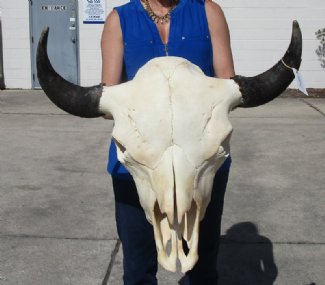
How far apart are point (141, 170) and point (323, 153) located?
642cm

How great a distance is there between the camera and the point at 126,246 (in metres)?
3.13

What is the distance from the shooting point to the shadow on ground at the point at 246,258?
4.55 meters

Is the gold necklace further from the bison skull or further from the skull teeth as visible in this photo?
the skull teeth

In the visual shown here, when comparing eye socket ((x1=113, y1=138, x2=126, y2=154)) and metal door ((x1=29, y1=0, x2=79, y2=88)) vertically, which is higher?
eye socket ((x1=113, y1=138, x2=126, y2=154))

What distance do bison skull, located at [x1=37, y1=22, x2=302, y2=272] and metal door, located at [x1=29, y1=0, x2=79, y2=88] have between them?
39.7ft

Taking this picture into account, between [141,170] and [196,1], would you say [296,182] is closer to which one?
[196,1]

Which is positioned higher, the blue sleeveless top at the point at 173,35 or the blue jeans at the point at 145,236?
the blue sleeveless top at the point at 173,35

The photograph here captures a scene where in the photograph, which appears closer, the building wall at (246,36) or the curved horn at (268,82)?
the curved horn at (268,82)

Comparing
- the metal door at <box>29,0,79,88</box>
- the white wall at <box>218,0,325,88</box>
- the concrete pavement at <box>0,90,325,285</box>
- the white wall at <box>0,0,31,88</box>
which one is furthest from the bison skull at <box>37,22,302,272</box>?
the white wall at <box>0,0,31,88</box>

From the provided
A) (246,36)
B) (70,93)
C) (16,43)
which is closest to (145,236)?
(70,93)

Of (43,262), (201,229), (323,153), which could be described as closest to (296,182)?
(323,153)

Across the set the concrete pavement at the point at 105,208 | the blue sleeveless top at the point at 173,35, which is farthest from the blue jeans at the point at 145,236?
the concrete pavement at the point at 105,208

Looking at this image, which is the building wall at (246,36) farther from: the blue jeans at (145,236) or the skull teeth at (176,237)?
the skull teeth at (176,237)

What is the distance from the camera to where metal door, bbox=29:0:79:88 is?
46.1 feet
